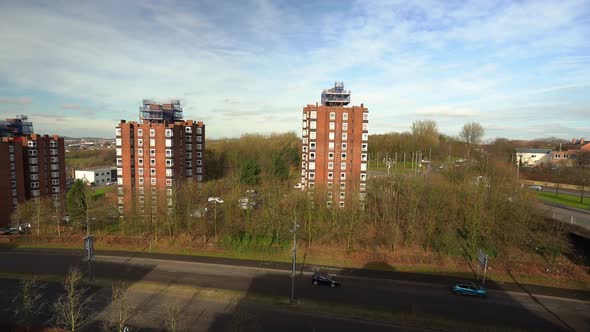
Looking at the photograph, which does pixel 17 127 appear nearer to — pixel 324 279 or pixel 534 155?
pixel 324 279

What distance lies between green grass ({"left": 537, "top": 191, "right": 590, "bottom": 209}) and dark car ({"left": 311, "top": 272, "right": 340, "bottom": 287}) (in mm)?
40317

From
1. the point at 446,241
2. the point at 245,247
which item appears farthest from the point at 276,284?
the point at 446,241

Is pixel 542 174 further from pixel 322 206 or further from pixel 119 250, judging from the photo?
pixel 119 250

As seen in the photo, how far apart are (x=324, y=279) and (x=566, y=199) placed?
161 ft

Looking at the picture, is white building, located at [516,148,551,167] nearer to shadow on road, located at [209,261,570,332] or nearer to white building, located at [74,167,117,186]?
shadow on road, located at [209,261,570,332]

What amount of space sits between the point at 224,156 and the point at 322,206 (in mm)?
59668

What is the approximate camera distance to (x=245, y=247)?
32000mm

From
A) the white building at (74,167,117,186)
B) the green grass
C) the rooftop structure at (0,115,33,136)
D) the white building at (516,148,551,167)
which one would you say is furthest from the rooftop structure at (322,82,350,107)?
the white building at (516,148,551,167)

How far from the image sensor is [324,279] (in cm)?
2420

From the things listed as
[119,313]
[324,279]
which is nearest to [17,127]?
[119,313]

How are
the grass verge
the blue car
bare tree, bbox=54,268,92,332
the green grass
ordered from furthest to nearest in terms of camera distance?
the green grass → the grass verge → the blue car → bare tree, bbox=54,268,92,332

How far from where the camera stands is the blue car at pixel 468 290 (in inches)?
888

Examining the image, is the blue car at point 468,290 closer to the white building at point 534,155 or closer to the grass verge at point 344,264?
the grass verge at point 344,264

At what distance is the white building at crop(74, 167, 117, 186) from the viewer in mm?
79219
